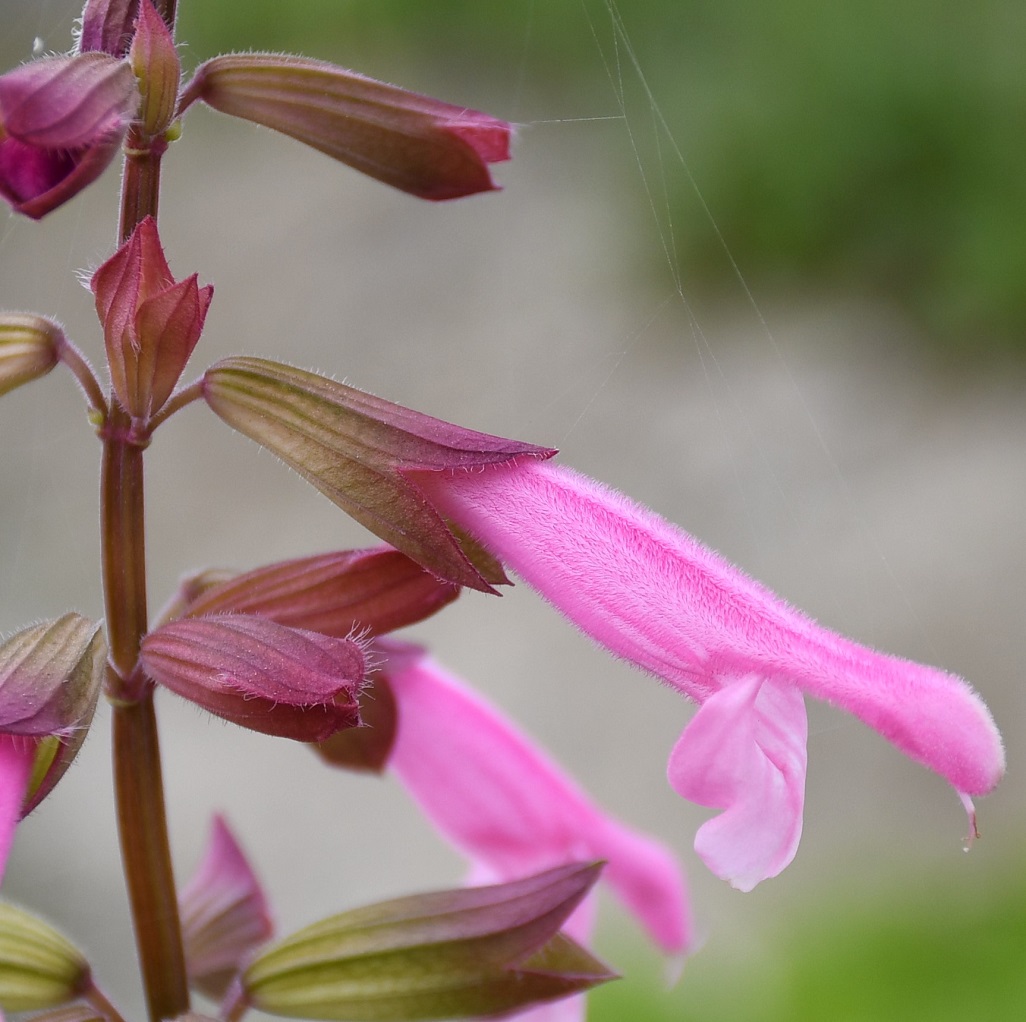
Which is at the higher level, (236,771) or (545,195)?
(545,195)

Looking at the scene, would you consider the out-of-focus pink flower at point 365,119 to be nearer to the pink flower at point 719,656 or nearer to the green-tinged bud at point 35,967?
the pink flower at point 719,656

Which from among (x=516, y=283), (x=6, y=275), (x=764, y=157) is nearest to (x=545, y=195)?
(x=516, y=283)

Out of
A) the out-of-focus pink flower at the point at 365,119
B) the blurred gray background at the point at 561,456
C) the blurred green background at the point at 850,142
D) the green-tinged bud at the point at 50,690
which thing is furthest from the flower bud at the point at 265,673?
the blurred green background at the point at 850,142

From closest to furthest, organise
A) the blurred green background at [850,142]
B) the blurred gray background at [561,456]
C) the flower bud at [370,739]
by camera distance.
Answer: the flower bud at [370,739], the blurred gray background at [561,456], the blurred green background at [850,142]

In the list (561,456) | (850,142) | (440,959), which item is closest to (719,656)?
(440,959)

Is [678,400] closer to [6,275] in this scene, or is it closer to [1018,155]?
[1018,155]

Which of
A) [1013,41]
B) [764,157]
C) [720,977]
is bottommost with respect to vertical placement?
[720,977]
